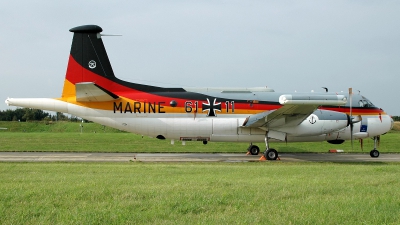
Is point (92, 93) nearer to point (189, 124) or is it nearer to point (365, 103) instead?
point (189, 124)

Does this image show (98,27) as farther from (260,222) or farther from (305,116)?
(260,222)

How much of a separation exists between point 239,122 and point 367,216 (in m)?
17.4

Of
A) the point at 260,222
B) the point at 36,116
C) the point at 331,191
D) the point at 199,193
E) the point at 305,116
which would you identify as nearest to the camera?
the point at 260,222

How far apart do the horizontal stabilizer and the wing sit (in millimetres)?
8370

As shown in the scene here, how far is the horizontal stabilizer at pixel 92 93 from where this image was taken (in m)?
21.8

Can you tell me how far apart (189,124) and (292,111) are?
20.3 feet

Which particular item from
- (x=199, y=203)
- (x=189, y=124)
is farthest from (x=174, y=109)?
(x=199, y=203)

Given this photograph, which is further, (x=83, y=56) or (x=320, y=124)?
(x=83, y=56)

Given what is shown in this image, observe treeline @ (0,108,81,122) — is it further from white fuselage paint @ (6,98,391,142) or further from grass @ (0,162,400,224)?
grass @ (0,162,400,224)

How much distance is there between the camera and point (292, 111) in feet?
72.8

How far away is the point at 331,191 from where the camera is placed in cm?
895

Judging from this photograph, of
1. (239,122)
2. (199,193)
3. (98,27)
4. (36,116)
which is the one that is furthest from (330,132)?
(36,116)

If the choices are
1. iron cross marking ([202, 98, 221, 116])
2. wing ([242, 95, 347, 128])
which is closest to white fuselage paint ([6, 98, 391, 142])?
iron cross marking ([202, 98, 221, 116])

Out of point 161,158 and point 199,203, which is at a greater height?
point 199,203
